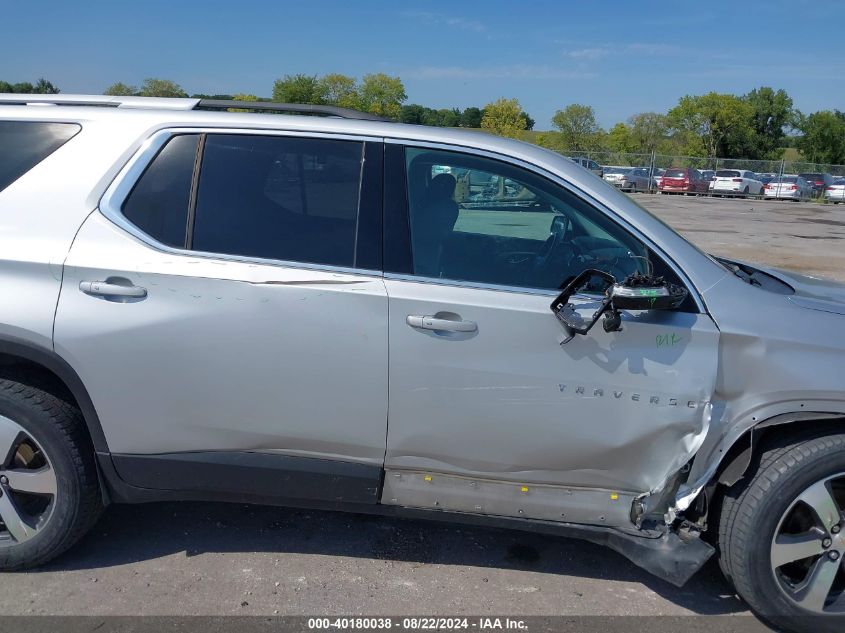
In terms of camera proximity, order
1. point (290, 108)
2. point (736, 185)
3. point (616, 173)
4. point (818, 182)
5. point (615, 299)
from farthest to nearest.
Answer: point (616, 173), point (818, 182), point (736, 185), point (290, 108), point (615, 299)

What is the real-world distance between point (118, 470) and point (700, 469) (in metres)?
2.36

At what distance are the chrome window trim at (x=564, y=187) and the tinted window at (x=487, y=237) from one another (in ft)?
0.07

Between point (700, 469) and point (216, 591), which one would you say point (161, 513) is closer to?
point (216, 591)

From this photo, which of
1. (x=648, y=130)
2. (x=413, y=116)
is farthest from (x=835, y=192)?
(x=413, y=116)

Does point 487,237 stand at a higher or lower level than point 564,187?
lower

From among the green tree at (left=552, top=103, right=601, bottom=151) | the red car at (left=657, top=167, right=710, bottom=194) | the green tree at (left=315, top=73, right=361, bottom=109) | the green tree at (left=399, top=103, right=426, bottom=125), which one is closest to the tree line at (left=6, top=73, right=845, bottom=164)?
the green tree at (left=552, top=103, right=601, bottom=151)

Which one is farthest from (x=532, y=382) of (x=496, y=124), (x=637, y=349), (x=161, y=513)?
(x=496, y=124)

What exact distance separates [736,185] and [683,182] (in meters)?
2.73

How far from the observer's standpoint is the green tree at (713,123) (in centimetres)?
6084

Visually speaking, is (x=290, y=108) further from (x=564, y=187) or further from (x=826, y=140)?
(x=826, y=140)

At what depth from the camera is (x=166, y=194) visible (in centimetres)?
299

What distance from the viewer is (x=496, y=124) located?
40844mm

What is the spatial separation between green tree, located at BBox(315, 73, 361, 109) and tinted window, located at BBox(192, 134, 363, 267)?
44.1 ft

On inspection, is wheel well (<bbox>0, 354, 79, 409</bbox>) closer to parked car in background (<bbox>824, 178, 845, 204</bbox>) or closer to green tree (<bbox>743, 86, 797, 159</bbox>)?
parked car in background (<bbox>824, 178, 845, 204</bbox>)
